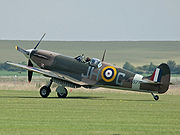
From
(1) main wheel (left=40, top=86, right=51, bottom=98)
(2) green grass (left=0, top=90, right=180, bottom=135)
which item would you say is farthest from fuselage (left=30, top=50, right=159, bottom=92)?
(2) green grass (left=0, top=90, right=180, bottom=135)

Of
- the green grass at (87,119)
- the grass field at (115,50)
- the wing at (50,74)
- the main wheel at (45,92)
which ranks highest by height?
the grass field at (115,50)

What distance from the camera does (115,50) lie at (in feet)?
461

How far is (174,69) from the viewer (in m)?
113

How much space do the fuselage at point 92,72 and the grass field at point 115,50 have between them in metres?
88.8

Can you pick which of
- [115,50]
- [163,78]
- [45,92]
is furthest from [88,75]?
[115,50]

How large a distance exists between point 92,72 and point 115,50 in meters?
112

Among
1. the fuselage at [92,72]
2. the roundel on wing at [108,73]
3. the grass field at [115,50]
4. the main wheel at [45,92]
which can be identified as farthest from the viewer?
the grass field at [115,50]

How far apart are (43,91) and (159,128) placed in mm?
13955

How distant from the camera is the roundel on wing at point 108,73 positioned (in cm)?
2820

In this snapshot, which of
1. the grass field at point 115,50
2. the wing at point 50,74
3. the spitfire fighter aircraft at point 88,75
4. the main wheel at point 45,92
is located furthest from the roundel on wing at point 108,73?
the grass field at point 115,50

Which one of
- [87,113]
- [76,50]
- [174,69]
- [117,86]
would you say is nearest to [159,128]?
[87,113]

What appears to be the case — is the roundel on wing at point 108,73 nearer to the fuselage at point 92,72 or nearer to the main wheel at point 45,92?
the fuselage at point 92,72

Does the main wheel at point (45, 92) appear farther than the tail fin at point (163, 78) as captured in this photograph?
Yes

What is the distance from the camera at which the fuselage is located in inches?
1091
